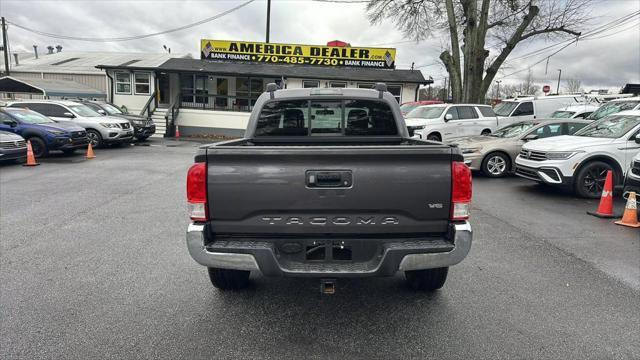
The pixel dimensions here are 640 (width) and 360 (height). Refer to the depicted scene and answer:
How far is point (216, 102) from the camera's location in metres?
27.3

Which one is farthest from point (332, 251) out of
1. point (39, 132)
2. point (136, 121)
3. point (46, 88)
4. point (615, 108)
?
point (46, 88)

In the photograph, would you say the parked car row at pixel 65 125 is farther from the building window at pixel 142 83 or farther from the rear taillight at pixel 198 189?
the rear taillight at pixel 198 189

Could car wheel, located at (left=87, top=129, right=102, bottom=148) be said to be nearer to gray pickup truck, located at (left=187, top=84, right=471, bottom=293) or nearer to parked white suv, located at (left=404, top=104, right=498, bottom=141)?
parked white suv, located at (left=404, top=104, right=498, bottom=141)

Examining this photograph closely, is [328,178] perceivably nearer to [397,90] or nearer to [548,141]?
[548,141]

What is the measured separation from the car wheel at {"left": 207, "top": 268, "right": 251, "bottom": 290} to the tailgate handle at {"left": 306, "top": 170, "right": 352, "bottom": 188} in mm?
1375

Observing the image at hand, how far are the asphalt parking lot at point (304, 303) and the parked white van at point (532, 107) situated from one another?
1174 cm

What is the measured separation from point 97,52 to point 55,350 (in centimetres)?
5167

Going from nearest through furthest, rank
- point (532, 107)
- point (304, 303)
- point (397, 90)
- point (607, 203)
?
point (304, 303) < point (607, 203) < point (532, 107) < point (397, 90)

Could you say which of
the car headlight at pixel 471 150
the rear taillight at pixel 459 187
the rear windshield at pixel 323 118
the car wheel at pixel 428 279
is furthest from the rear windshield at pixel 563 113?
the rear taillight at pixel 459 187

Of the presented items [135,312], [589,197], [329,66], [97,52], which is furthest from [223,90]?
[97,52]

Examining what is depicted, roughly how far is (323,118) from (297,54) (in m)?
23.3

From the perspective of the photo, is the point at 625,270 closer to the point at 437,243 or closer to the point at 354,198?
the point at 437,243

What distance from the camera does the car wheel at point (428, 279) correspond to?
11.7 ft

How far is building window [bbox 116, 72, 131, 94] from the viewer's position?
25125 mm
